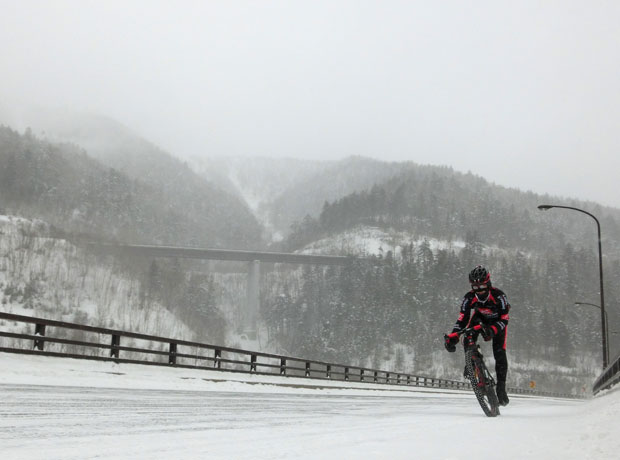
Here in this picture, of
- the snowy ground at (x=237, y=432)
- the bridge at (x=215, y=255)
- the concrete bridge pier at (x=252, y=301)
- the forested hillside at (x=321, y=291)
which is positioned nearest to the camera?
the snowy ground at (x=237, y=432)

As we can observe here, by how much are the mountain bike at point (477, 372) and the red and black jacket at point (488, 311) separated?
0.40 feet

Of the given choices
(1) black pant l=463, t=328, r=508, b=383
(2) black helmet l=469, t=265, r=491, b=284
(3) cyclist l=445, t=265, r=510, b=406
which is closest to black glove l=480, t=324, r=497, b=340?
(3) cyclist l=445, t=265, r=510, b=406

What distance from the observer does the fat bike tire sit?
327 inches

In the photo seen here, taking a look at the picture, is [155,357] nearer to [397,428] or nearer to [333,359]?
[333,359]

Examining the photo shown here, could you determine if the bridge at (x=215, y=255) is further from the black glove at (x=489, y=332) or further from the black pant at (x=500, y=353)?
the black glove at (x=489, y=332)

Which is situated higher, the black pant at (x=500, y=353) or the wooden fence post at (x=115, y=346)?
the black pant at (x=500, y=353)

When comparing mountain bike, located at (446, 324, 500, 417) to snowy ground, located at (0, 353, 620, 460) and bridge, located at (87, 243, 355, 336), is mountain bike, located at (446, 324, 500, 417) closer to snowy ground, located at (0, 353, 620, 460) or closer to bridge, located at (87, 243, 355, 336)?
snowy ground, located at (0, 353, 620, 460)

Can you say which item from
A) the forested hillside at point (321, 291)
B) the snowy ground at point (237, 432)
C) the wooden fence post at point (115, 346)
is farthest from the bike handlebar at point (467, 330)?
the forested hillside at point (321, 291)

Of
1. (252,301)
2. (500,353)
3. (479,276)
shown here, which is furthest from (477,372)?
(252,301)

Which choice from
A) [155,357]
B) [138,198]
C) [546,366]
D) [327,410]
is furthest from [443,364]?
[327,410]

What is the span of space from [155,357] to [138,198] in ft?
301

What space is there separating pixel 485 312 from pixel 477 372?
91 centimetres

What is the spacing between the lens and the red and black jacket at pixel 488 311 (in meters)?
8.30

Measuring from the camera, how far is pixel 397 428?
661 cm
